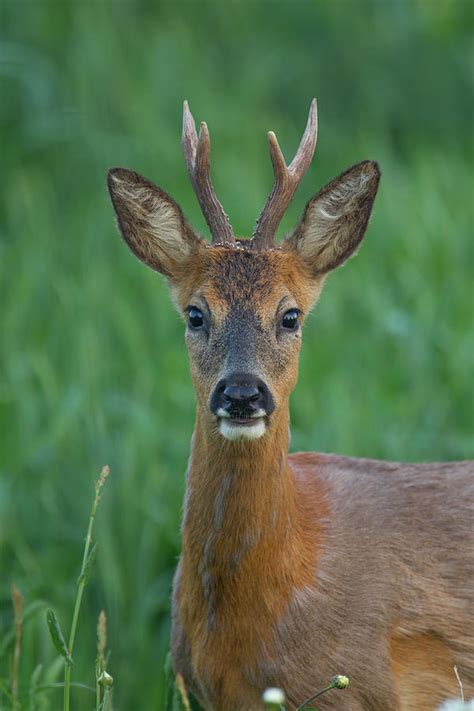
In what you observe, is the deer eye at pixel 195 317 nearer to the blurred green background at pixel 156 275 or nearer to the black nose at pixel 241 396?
the black nose at pixel 241 396

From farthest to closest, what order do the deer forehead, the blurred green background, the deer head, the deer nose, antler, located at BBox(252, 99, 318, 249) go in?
the blurred green background, antler, located at BBox(252, 99, 318, 249), the deer forehead, the deer head, the deer nose

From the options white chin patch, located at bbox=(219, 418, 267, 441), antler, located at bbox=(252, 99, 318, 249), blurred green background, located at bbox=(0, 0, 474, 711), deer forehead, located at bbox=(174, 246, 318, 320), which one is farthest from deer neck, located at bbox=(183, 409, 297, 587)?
blurred green background, located at bbox=(0, 0, 474, 711)

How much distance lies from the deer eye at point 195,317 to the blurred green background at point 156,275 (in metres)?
1.28

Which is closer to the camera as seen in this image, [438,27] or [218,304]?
[218,304]

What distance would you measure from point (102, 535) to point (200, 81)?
4.58 metres

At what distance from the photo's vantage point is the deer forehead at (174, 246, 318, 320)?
4.20 m

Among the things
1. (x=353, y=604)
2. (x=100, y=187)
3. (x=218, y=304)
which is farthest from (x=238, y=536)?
(x=100, y=187)

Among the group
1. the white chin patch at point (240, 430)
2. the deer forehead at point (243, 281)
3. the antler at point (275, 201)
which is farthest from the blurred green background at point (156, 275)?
the antler at point (275, 201)

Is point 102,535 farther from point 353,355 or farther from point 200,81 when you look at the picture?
point 200,81

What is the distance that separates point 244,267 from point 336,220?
1.56ft

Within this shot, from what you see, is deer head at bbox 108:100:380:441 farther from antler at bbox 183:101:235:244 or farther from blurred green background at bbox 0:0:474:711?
blurred green background at bbox 0:0:474:711

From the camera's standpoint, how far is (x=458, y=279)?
7223 millimetres

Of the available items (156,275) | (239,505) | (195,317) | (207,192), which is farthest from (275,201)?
(156,275)

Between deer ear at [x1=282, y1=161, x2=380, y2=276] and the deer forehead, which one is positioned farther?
deer ear at [x1=282, y1=161, x2=380, y2=276]
